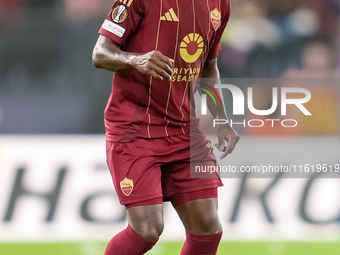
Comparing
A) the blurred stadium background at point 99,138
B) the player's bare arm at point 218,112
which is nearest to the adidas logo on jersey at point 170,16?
the player's bare arm at point 218,112

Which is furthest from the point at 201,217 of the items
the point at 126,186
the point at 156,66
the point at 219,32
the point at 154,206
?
the point at 219,32

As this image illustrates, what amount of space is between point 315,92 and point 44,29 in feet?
6.96

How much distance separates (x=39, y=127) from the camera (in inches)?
126

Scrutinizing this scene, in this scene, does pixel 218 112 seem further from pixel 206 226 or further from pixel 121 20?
pixel 121 20

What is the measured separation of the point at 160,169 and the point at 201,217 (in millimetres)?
256

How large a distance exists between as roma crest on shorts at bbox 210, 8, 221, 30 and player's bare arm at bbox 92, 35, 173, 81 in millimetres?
423

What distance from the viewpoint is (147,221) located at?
1766 mm

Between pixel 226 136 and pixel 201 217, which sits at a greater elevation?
pixel 226 136

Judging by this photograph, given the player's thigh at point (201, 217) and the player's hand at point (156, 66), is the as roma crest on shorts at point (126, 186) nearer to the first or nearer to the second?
the player's thigh at point (201, 217)

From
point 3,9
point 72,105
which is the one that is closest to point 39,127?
point 72,105

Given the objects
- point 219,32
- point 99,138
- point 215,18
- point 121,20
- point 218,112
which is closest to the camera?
point 121,20

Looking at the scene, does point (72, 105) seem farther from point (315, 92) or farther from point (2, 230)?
point (315, 92)

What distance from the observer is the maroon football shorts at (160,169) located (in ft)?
5.91

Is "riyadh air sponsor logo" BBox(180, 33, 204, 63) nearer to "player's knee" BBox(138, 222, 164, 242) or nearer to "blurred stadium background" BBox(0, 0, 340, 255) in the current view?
"player's knee" BBox(138, 222, 164, 242)
